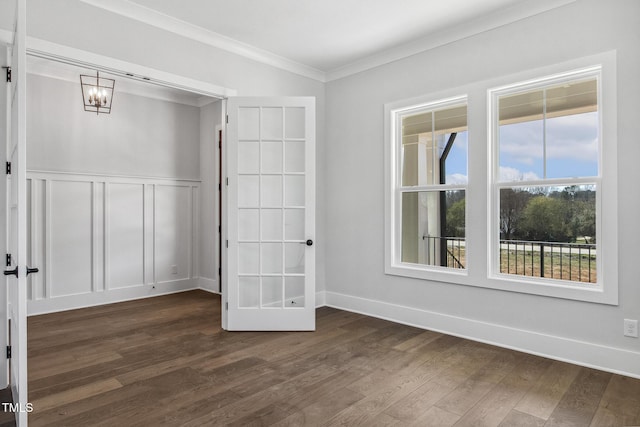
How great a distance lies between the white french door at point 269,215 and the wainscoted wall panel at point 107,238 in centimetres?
206

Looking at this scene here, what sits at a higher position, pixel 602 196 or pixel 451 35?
pixel 451 35

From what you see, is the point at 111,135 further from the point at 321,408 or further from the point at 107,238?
the point at 321,408

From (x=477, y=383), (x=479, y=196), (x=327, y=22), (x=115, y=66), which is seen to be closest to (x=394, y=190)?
(x=479, y=196)

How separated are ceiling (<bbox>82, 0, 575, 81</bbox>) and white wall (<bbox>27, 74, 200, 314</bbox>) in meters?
2.16

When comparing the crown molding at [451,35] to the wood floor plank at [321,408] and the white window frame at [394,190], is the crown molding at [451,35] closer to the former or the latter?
the white window frame at [394,190]

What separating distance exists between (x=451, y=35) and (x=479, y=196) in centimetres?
151

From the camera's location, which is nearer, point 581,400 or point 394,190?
point 581,400

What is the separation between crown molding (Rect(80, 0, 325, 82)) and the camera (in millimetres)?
3207

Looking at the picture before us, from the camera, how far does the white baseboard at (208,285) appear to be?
18.8ft

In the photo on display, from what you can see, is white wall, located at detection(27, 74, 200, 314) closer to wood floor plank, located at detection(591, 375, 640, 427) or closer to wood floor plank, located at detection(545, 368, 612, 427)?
wood floor plank, located at detection(545, 368, 612, 427)

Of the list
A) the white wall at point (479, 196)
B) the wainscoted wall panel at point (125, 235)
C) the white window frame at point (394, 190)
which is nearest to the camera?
the white wall at point (479, 196)

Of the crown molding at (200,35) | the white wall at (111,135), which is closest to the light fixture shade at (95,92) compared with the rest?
the white wall at (111,135)

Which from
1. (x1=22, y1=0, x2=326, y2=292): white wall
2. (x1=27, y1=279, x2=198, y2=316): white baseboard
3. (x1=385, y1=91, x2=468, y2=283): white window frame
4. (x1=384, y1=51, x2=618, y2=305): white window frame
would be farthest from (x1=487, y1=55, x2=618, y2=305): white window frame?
(x1=27, y1=279, x2=198, y2=316): white baseboard

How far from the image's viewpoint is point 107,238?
16.6 feet
